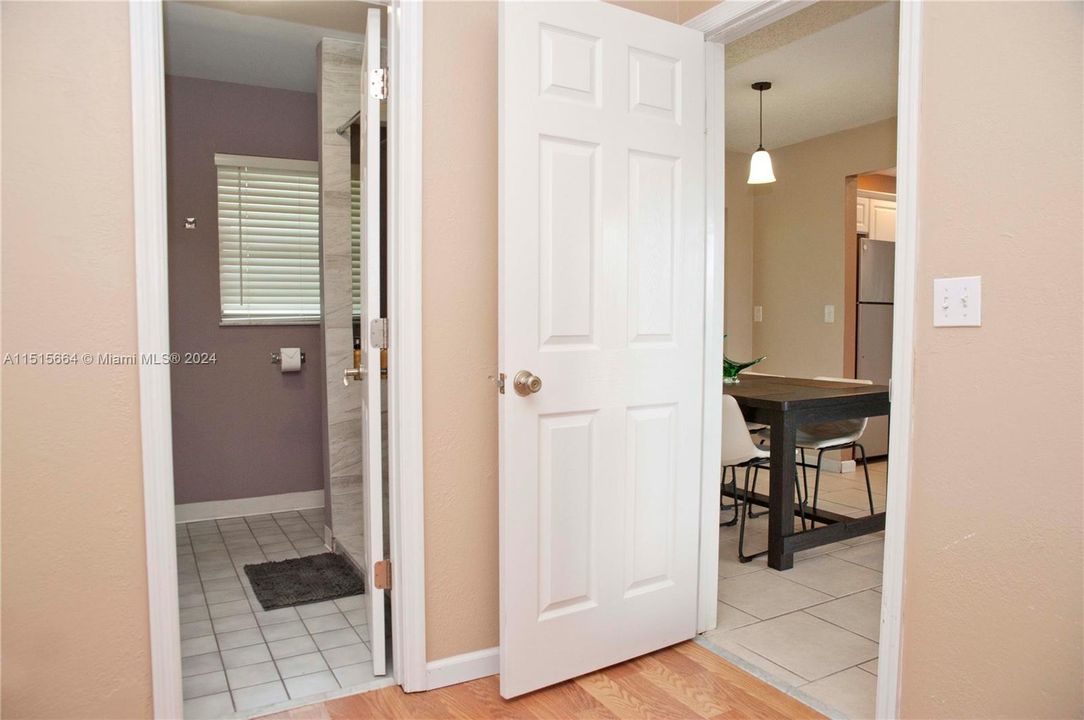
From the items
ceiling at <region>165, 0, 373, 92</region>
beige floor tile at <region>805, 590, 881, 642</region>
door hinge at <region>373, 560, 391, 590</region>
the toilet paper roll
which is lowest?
beige floor tile at <region>805, 590, 881, 642</region>

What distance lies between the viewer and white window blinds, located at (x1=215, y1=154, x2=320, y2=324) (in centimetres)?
412

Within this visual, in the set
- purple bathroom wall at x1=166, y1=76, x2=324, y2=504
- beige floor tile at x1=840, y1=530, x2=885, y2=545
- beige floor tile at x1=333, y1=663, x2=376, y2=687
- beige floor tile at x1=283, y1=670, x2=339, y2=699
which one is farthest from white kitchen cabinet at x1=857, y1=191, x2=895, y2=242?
beige floor tile at x1=283, y1=670, x2=339, y2=699

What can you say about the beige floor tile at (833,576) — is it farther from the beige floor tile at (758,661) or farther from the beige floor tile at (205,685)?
the beige floor tile at (205,685)

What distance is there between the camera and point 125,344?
69.9 inches

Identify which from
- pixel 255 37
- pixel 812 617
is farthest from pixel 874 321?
Result: pixel 255 37

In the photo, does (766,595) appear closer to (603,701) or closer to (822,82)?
(603,701)

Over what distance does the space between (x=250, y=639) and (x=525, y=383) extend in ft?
4.71

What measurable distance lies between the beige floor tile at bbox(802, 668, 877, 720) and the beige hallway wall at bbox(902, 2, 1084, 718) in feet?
1.02

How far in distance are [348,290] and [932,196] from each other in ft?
8.46

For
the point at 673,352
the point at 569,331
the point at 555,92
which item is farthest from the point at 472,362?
the point at 555,92

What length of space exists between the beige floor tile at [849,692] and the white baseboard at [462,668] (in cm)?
94

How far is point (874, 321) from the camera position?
5598mm

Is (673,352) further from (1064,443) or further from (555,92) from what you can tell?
(1064,443)

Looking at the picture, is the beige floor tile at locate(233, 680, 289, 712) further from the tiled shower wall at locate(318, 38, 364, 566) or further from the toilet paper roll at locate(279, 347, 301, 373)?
the toilet paper roll at locate(279, 347, 301, 373)
